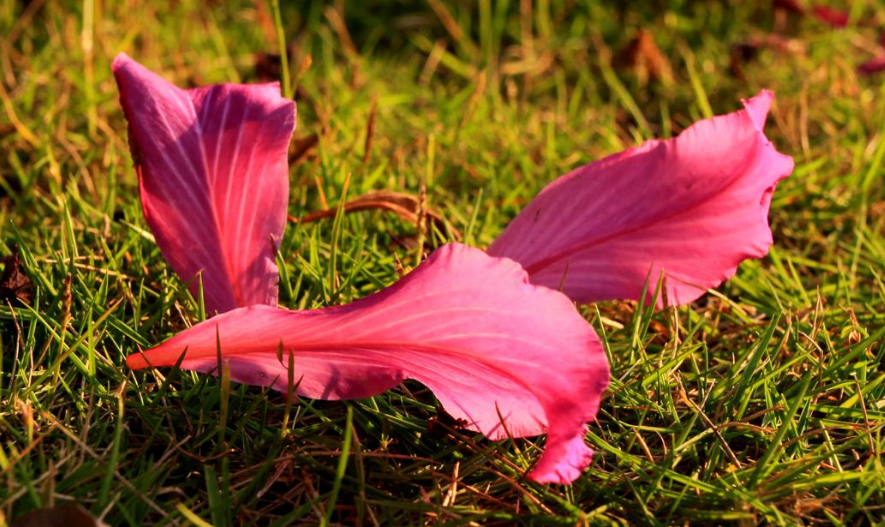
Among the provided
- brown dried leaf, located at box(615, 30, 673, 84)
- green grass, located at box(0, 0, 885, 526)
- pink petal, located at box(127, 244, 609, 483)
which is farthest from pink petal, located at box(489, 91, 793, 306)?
brown dried leaf, located at box(615, 30, 673, 84)

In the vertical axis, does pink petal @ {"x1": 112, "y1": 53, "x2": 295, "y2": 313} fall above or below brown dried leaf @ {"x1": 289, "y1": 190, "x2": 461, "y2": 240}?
above

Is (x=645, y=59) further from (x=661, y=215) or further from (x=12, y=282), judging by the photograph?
(x=12, y=282)

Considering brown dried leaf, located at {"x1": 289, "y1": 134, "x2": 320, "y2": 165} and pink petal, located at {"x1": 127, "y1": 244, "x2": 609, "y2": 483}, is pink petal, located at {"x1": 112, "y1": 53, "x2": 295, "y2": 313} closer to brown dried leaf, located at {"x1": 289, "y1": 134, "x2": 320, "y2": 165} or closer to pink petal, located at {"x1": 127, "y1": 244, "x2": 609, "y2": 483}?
pink petal, located at {"x1": 127, "y1": 244, "x2": 609, "y2": 483}

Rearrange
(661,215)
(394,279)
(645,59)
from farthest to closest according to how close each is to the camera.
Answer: (645,59) → (394,279) → (661,215)

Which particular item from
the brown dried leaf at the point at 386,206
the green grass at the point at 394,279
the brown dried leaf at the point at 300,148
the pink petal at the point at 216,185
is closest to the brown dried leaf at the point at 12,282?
the green grass at the point at 394,279

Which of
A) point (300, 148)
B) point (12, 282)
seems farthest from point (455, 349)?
point (300, 148)

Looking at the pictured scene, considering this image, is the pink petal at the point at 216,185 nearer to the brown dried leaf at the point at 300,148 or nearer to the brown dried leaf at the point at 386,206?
the brown dried leaf at the point at 386,206
